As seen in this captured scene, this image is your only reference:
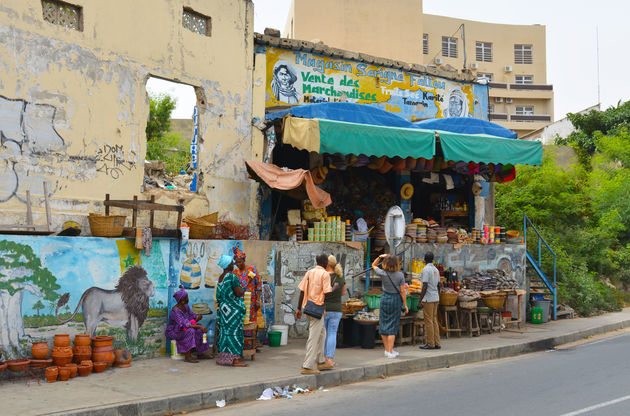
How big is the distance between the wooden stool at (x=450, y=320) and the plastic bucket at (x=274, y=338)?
12.6 feet

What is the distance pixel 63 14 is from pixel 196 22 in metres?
3.00

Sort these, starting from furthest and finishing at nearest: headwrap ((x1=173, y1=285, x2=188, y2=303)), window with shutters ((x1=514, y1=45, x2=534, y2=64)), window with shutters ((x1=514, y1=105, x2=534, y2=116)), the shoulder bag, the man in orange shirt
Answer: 1. window with shutters ((x1=514, y1=105, x2=534, y2=116))
2. window with shutters ((x1=514, y1=45, x2=534, y2=64))
3. headwrap ((x1=173, y1=285, x2=188, y2=303))
4. the shoulder bag
5. the man in orange shirt

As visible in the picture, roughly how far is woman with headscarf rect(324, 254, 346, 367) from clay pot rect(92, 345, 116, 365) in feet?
10.9

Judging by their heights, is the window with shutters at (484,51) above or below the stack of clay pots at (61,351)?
above

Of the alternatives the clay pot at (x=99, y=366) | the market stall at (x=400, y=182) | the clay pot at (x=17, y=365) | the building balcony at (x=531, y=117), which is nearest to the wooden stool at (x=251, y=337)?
the clay pot at (x=99, y=366)

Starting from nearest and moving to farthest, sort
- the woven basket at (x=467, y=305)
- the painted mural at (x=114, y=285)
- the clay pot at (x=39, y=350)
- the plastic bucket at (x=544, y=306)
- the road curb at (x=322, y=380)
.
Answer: the road curb at (x=322, y=380)
the clay pot at (x=39, y=350)
the painted mural at (x=114, y=285)
the woven basket at (x=467, y=305)
the plastic bucket at (x=544, y=306)

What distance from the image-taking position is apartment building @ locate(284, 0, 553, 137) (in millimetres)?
29141

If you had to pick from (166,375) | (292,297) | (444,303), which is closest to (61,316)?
(166,375)

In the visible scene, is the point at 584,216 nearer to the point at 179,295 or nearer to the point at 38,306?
the point at 179,295

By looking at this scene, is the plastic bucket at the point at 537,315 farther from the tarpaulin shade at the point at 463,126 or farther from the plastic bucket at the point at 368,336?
the plastic bucket at the point at 368,336

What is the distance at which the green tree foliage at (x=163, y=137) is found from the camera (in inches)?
1242

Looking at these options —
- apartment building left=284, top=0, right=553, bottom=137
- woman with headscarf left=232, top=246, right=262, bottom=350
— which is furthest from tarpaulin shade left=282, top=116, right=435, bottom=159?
apartment building left=284, top=0, right=553, bottom=137

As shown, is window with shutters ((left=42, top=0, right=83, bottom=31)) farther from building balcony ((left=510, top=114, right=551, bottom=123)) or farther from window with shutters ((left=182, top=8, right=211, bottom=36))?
building balcony ((left=510, top=114, right=551, bottom=123))

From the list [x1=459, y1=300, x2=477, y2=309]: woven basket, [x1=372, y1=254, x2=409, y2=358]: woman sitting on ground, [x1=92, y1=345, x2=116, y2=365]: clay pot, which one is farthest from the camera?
[x1=459, y1=300, x2=477, y2=309]: woven basket
